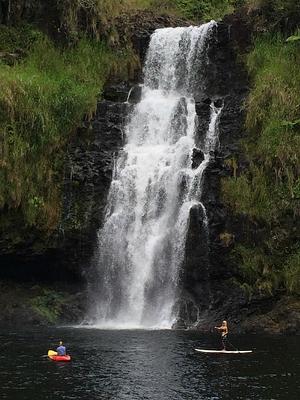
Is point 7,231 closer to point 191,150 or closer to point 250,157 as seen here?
point 191,150

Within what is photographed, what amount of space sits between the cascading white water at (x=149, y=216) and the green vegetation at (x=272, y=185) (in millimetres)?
2110

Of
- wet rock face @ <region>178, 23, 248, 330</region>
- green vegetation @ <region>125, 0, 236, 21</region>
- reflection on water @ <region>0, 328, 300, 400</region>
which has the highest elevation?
green vegetation @ <region>125, 0, 236, 21</region>

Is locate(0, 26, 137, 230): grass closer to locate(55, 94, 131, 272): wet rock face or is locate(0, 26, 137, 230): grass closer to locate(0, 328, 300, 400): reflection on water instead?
A: locate(55, 94, 131, 272): wet rock face

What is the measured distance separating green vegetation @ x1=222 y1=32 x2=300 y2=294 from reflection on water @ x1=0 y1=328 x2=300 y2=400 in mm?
3541

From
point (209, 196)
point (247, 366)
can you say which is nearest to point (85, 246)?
point (209, 196)

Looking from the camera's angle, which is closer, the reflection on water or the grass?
the reflection on water

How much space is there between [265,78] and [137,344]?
14.3 meters

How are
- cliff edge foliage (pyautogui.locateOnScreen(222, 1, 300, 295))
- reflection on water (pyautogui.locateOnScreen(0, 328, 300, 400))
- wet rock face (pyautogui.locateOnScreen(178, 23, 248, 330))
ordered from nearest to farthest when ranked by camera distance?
reflection on water (pyautogui.locateOnScreen(0, 328, 300, 400))
cliff edge foliage (pyautogui.locateOnScreen(222, 1, 300, 295))
wet rock face (pyautogui.locateOnScreen(178, 23, 248, 330))

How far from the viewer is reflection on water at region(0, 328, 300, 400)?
15.2 meters

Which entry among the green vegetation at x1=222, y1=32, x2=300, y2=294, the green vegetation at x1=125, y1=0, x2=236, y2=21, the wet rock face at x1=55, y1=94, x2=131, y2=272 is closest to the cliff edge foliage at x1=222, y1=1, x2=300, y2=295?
the green vegetation at x1=222, y1=32, x2=300, y2=294

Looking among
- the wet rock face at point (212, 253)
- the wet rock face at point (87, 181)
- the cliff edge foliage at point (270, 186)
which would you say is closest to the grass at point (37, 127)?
the wet rock face at point (87, 181)

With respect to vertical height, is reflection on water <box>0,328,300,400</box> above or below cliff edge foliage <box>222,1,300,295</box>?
below

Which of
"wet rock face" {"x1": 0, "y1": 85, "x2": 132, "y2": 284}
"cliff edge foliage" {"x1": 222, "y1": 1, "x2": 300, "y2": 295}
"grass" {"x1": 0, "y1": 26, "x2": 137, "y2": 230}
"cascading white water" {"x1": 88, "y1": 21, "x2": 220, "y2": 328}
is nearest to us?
"cliff edge foliage" {"x1": 222, "y1": 1, "x2": 300, "y2": 295}

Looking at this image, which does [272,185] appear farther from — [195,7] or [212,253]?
[195,7]
